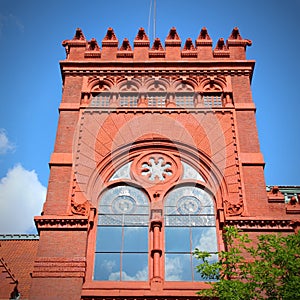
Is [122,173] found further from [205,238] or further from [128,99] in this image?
[205,238]

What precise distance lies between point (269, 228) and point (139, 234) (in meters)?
3.72

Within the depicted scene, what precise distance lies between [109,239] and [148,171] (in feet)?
8.96

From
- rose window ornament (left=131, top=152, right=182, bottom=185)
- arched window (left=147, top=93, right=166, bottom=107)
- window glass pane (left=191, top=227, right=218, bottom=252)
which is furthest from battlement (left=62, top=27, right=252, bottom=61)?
window glass pane (left=191, top=227, right=218, bottom=252)

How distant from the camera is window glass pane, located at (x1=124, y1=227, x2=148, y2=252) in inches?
637

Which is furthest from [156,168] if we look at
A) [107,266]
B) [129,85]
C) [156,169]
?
[129,85]

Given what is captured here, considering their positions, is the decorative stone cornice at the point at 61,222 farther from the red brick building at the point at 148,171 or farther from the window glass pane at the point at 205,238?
the window glass pane at the point at 205,238

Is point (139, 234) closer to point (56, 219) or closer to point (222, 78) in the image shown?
point (56, 219)

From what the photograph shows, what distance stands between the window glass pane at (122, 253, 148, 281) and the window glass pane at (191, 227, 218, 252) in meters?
1.54

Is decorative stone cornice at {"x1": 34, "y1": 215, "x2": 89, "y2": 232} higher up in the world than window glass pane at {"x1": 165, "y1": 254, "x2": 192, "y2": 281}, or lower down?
higher up

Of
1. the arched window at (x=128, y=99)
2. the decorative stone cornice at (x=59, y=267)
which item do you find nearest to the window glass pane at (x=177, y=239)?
the decorative stone cornice at (x=59, y=267)

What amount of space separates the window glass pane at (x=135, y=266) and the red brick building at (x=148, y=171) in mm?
28

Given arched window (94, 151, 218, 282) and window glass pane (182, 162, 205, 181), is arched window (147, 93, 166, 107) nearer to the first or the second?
arched window (94, 151, 218, 282)

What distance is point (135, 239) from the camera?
16391 millimetres

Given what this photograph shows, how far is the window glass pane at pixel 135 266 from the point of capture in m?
15.5
